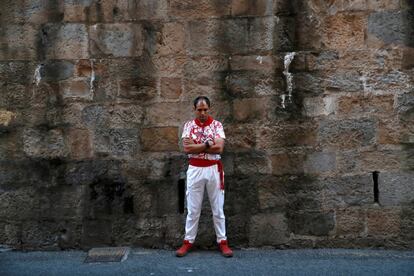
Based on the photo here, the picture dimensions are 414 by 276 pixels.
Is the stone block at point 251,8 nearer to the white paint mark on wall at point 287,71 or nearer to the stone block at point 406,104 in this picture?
the white paint mark on wall at point 287,71

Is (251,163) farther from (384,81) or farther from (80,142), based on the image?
(80,142)

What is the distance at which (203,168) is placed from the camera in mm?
5395

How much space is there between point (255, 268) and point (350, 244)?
127 centimetres

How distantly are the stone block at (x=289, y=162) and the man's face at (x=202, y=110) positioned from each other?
894 millimetres

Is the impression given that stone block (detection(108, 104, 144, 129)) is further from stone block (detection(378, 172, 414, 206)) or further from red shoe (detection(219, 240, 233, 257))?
stone block (detection(378, 172, 414, 206))

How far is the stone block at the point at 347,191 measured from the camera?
5.75 m

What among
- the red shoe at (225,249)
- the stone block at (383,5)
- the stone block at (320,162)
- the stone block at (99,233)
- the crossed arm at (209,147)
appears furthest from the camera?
the stone block at (99,233)

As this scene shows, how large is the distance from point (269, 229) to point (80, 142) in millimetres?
2242

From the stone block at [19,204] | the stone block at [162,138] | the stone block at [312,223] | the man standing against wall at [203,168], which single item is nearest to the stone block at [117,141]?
the stone block at [162,138]

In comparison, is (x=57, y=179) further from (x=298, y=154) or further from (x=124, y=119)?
(x=298, y=154)

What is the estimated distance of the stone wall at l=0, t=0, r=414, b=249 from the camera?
5.71 metres

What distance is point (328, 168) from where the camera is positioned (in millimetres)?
5754

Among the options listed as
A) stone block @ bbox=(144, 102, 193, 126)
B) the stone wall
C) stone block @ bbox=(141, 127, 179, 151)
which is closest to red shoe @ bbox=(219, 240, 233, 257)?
the stone wall

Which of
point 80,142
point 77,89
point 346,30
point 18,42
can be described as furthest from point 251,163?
point 18,42
